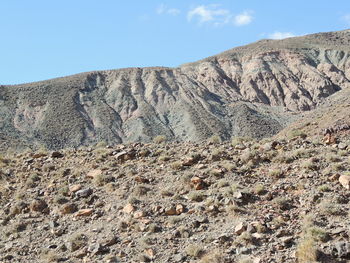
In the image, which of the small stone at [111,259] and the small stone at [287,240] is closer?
the small stone at [287,240]

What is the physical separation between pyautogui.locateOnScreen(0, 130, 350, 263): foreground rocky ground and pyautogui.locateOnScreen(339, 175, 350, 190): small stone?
0.09ft

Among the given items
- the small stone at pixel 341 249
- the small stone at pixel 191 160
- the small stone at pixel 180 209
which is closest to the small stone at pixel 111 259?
the small stone at pixel 180 209

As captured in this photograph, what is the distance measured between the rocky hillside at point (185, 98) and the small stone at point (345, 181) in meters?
53.6

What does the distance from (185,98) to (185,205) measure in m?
74.5

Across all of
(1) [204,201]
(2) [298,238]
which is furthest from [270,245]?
(1) [204,201]

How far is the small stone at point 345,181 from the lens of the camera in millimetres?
9773

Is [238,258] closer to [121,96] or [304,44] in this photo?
[121,96]

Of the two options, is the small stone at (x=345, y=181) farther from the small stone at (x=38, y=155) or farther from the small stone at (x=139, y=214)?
the small stone at (x=38, y=155)

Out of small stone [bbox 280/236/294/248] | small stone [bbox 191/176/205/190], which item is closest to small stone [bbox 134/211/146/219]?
small stone [bbox 191/176/205/190]

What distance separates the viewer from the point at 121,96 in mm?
86562

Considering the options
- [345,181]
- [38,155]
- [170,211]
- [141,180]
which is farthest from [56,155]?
[345,181]

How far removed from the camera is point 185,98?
3322 inches

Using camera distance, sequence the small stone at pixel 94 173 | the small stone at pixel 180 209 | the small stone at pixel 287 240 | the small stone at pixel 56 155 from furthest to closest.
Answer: the small stone at pixel 56 155
the small stone at pixel 94 173
the small stone at pixel 180 209
the small stone at pixel 287 240

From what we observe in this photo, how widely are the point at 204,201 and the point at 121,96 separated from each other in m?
77.5
